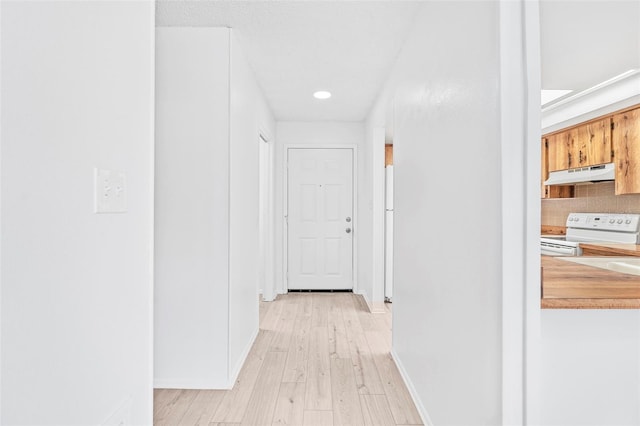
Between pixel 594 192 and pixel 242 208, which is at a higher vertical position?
pixel 594 192

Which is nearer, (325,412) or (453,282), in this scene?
(453,282)

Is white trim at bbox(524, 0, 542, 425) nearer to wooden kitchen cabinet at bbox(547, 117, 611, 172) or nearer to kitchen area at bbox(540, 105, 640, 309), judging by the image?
kitchen area at bbox(540, 105, 640, 309)

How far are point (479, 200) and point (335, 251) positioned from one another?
12.7ft

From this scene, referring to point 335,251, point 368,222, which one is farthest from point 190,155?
point 335,251

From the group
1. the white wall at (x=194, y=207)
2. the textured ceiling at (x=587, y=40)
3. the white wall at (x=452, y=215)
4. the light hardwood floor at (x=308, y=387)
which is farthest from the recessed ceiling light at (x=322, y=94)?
the light hardwood floor at (x=308, y=387)

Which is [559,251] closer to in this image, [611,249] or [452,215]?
[611,249]

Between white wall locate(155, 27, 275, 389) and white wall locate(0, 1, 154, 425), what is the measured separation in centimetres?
116

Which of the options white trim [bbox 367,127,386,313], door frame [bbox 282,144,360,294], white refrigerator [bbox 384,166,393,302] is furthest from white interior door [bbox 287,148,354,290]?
white trim [bbox 367,127,386,313]

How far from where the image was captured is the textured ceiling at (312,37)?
2.23m

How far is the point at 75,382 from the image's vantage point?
92 cm

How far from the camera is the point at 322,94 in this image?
3879 mm

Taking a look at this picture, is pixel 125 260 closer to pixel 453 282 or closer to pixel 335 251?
pixel 453 282

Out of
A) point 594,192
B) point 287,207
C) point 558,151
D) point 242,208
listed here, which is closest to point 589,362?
point 242,208

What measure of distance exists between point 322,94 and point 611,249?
2817mm
